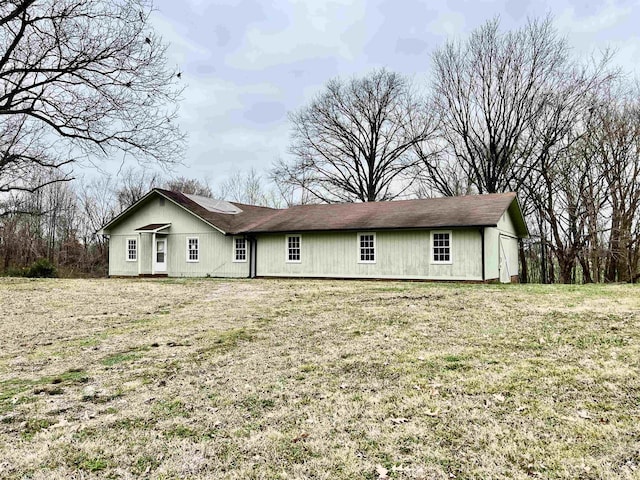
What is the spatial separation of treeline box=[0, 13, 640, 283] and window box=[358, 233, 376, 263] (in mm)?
11533

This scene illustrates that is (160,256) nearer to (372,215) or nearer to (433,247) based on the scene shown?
(372,215)

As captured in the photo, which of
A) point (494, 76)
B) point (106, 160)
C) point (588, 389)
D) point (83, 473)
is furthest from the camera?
point (494, 76)

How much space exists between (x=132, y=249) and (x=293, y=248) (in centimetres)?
931

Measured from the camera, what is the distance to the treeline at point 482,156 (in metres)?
22.2

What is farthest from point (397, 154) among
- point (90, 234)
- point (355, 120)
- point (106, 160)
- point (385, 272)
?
point (90, 234)

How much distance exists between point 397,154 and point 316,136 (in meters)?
6.63

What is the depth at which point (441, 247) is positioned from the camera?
17.2 meters

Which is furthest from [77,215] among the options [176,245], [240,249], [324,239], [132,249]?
[324,239]

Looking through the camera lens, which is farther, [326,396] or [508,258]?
[508,258]

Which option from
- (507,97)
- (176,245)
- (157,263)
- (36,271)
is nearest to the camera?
(36,271)

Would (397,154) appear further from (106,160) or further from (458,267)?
(106,160)

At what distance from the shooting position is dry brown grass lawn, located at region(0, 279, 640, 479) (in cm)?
310

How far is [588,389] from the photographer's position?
4.43 metres

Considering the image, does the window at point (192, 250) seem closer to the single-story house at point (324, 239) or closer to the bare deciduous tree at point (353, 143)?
the single-story house at point (324, 239)
